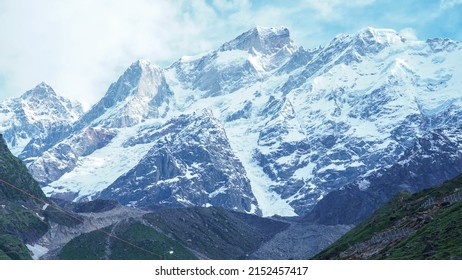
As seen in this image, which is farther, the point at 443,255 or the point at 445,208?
the point at 445,208

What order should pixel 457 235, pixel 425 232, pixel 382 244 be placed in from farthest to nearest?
pixel 382 244
pixel 425 232
pixel 457 235

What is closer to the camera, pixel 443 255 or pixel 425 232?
pixel 443 255

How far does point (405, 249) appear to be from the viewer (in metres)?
152

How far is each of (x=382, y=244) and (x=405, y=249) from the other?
3783cm
